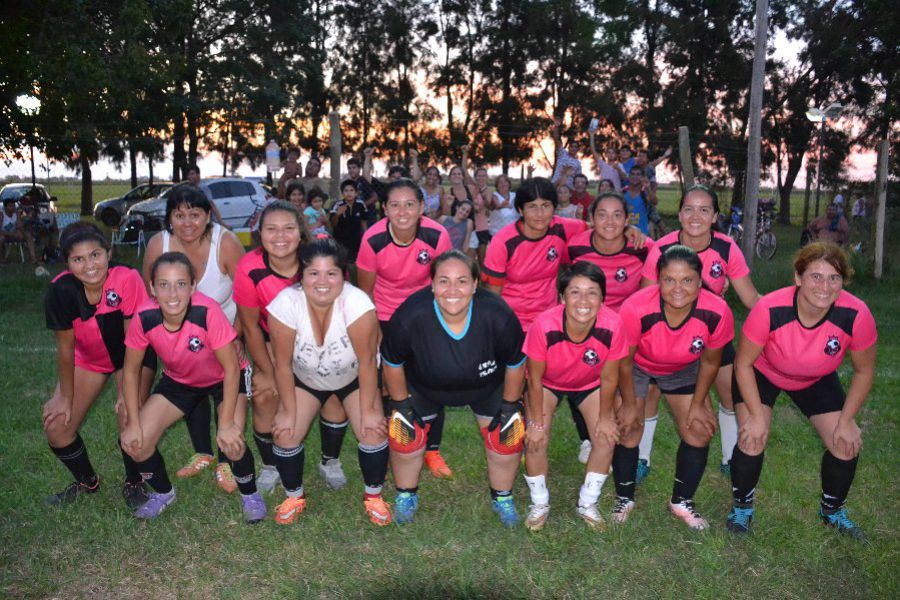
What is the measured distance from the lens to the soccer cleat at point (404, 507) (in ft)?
15.2

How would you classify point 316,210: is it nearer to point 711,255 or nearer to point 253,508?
point 253,508

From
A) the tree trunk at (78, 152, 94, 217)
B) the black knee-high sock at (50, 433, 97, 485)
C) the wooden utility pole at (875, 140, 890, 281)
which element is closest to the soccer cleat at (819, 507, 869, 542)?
the black knee-high sock at (50, 433, 97, 485)

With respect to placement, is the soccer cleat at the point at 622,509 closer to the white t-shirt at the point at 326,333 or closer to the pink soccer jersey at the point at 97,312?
the white t-shirt at the point at 326,333

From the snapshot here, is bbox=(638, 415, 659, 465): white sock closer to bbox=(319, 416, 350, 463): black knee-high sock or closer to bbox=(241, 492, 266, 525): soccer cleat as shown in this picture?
bbox=(319, 416, 350, 463): black knee-high sock

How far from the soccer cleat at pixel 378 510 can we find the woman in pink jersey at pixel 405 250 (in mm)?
818

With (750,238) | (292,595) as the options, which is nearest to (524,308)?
(292,595)

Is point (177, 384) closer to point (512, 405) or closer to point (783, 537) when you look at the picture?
point (512, 405)

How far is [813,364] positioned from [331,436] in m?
3.08

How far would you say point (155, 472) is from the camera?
15.1ft

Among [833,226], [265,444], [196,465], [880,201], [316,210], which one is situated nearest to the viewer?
[265,444]

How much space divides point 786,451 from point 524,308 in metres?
2.33

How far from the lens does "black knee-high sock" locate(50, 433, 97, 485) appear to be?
15.4ft

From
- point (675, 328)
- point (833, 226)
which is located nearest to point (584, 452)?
point (675, 328)

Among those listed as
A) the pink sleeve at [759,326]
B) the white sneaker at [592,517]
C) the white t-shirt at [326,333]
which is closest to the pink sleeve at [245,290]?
the white t-shirt at [326,333]
